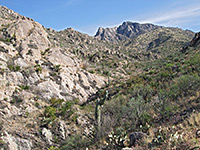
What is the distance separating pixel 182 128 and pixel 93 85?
66.4 ft

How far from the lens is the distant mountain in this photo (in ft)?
535

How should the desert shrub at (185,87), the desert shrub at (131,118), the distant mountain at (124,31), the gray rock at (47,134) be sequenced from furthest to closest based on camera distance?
the distant mountain at (124,31) → the gray rock at (47,134) → the desert shrub at (185,87) → the desert shrub at (131,118)

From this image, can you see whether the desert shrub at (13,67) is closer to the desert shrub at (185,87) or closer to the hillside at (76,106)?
the hillside at (76,106)

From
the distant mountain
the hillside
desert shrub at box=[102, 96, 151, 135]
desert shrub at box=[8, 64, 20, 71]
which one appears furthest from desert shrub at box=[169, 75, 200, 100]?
the distant mountain

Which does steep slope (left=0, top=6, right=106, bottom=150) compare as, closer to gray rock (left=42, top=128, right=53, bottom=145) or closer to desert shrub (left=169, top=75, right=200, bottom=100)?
gray rock (left=42, top=128, right=53, bottom=145)

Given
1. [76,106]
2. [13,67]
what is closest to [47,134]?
[76,106]

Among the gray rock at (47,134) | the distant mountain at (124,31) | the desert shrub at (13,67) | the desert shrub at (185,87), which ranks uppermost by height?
the distant mountain at (124,31)

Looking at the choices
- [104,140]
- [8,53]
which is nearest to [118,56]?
[8,53]

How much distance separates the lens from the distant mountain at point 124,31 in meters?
163

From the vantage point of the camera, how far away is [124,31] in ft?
586

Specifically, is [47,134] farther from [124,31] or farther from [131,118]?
[124,31]

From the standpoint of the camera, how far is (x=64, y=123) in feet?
42.8

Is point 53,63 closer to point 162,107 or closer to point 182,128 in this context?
point 162,107

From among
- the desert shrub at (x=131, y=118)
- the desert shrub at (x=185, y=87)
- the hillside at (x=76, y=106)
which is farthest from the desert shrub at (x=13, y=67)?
the desert shrub at (x=185, y=87)
